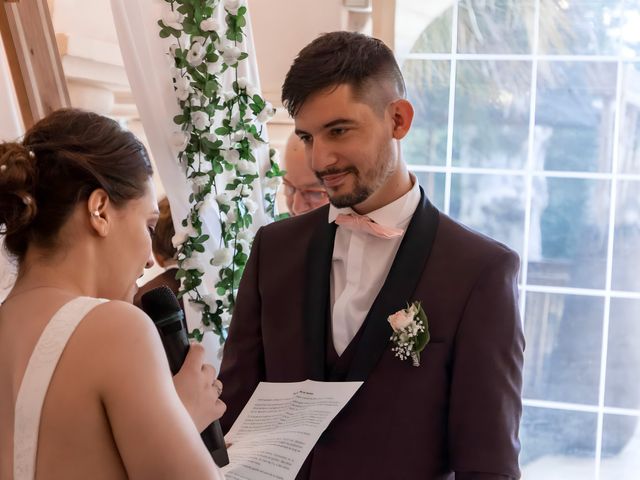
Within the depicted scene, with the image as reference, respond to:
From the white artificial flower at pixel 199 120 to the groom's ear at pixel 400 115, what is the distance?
80 cm

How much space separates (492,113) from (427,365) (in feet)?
7.35

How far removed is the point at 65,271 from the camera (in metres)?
1.37

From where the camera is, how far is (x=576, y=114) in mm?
3736

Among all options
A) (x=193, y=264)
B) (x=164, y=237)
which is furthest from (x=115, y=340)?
(x=164, y=237)

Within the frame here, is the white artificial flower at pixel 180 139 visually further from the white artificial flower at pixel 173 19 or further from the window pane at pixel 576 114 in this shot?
the window pane at pixel 576 114

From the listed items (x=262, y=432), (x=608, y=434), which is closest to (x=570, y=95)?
(x=608, y=434)

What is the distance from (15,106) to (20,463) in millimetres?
1539

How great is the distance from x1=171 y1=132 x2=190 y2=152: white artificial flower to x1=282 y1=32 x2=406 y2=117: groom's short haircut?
0.72 m

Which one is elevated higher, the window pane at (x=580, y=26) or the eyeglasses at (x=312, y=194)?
the window pane at (x=580, y=26)

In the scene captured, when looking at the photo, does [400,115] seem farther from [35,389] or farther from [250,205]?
[35,389]

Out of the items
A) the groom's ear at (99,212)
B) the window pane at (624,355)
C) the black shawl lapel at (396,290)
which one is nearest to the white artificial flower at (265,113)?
the black shawl lapel at (396,290)

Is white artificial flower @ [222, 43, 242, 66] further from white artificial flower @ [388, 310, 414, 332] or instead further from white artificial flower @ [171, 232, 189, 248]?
white artificial flower @ [388, 310, 414, 332]

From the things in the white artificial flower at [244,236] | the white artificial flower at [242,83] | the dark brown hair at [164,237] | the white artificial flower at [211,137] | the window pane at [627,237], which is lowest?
the window pane at [627,237]

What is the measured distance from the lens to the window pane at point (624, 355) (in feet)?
12.2
